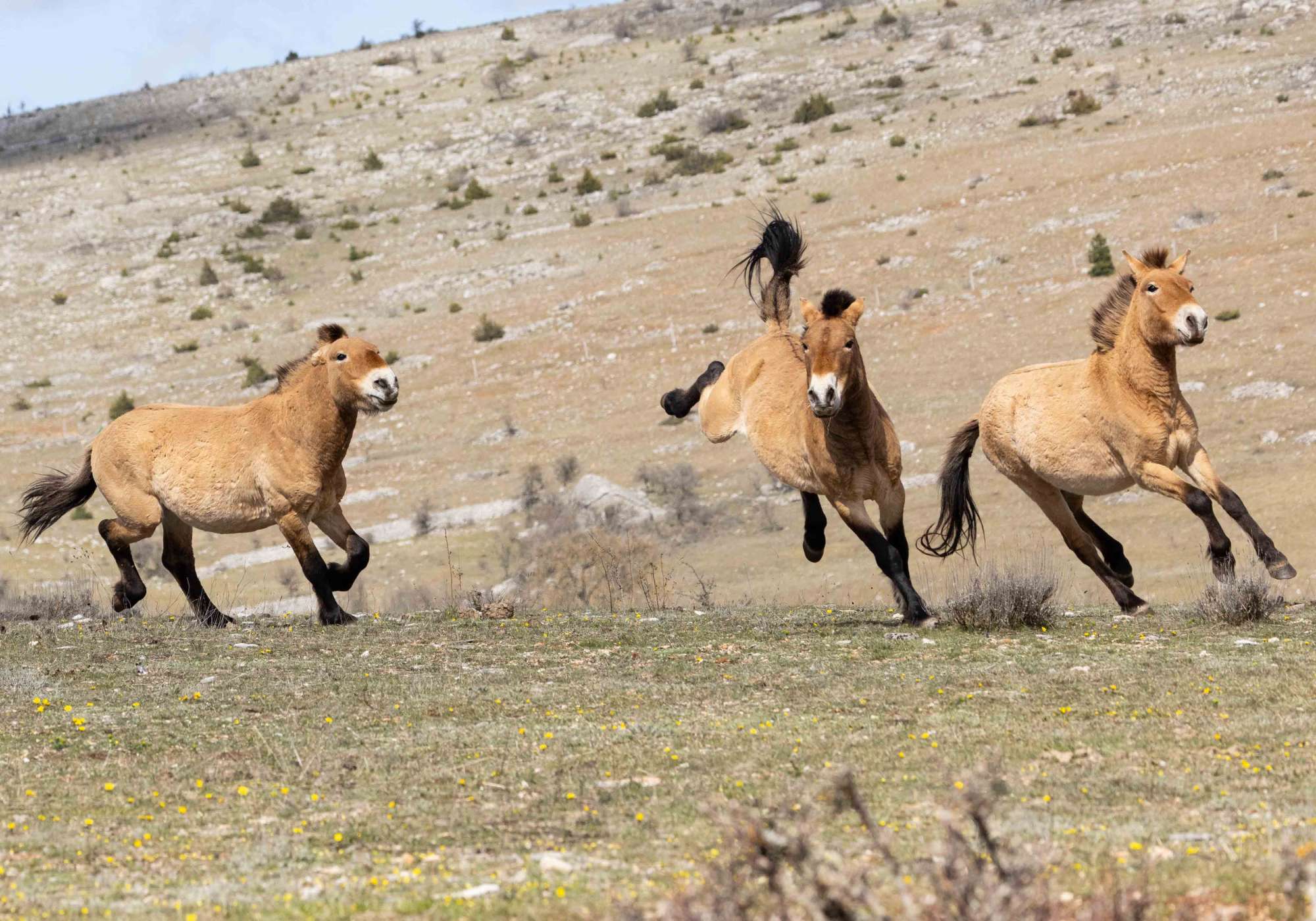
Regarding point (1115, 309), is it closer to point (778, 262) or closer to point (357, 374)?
point (778, 262)

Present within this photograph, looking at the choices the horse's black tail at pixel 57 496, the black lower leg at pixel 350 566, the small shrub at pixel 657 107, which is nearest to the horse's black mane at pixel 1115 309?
the black lower leg at pixel 350 566

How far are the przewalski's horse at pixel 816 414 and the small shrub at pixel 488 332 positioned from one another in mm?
23949

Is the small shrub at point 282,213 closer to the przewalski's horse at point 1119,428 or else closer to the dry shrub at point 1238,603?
the przewalski's horse at point 1119,428

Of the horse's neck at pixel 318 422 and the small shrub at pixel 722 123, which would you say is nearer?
the horse's neck at pixel 318 422

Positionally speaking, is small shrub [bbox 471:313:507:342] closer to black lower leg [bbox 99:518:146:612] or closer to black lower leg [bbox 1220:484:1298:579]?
black lower leg [bbox 99:518:146:612]

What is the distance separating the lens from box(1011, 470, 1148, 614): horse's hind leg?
1226cm

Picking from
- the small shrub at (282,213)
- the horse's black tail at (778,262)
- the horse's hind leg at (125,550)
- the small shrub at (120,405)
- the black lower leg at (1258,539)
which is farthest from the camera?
the small shrub at (282,213)

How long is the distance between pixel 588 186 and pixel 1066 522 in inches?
1513

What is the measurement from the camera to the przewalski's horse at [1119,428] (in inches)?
424

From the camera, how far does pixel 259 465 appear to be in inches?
479

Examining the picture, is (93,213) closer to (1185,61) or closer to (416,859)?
(1185,61)

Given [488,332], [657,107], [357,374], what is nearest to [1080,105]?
[657,107]

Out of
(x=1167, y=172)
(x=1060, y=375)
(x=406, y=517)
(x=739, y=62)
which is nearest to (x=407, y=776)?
(x=1060, y=375)

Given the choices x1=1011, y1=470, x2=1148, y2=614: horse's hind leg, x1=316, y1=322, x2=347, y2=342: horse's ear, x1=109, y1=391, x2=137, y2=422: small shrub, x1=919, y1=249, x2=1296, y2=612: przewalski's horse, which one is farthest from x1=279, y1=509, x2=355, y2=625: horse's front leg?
x1=109, y1=391, x2=137, y2=422: small shrub
